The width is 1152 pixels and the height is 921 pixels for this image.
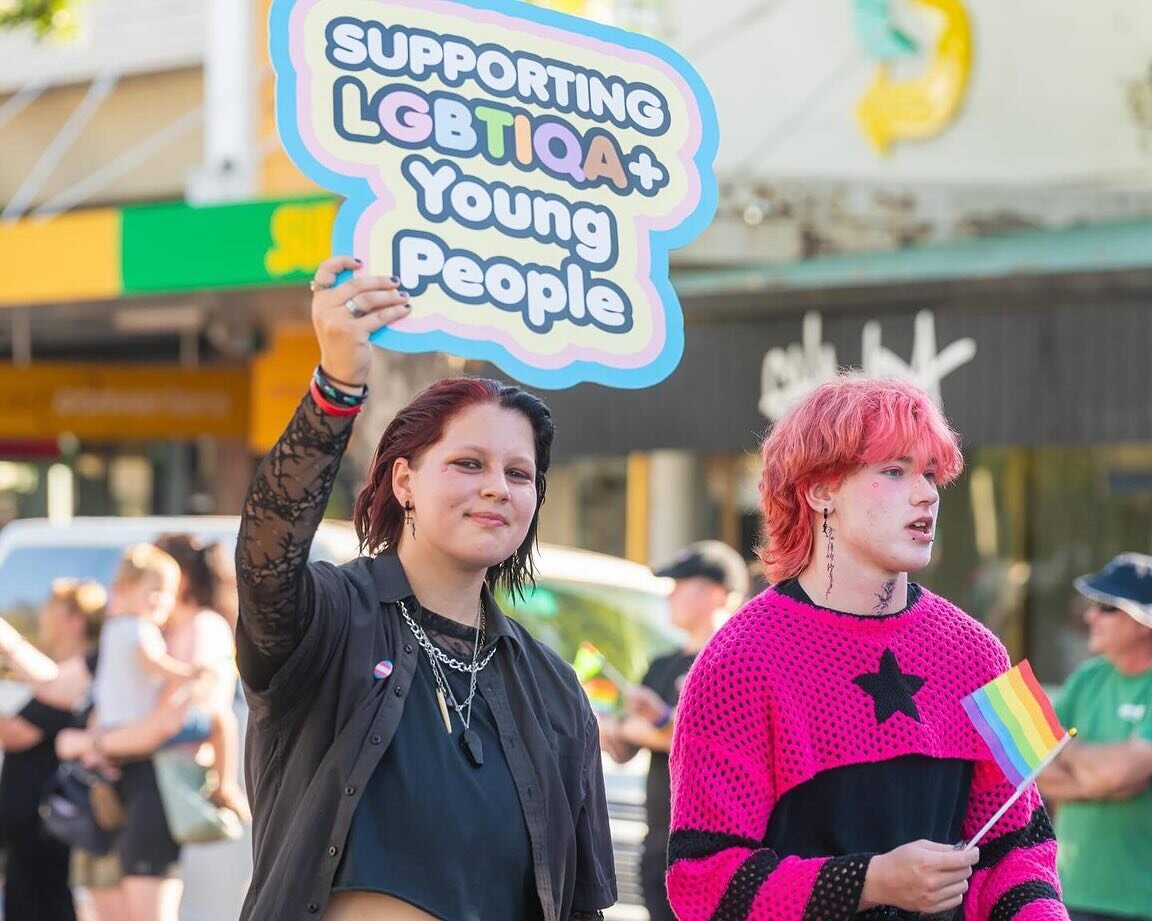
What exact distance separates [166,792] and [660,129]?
4084 mm

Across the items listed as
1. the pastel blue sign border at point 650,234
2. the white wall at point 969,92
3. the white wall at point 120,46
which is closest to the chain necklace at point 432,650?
the pastel blue sign border at point 650,234

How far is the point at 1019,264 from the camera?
10.8 m

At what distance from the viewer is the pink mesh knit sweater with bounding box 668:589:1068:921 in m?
3.13

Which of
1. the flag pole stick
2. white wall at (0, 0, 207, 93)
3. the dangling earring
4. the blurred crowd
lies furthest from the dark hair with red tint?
white wall at (0, 0, 207, 93)

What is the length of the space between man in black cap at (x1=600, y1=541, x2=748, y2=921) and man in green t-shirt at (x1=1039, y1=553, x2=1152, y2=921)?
1.32 m

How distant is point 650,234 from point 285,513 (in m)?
1.02

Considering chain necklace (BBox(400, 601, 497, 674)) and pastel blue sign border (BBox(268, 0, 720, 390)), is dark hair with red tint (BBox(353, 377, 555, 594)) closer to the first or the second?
pastel blue sign border (BBox(268, 0, 720, 390))

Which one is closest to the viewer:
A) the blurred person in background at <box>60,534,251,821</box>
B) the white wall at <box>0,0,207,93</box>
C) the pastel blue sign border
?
the pastel blue sign border

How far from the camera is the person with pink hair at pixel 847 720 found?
3154 mm

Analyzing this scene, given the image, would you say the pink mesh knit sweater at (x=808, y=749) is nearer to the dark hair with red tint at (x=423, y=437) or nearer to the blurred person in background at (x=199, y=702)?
the dark hair with red tint at (x=423, y=437)

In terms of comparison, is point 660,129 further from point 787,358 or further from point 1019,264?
point 787,358

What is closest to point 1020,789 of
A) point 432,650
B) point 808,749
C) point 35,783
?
point 808,749

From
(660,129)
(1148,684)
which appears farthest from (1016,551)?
(660,129)

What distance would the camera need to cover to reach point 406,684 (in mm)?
3240
